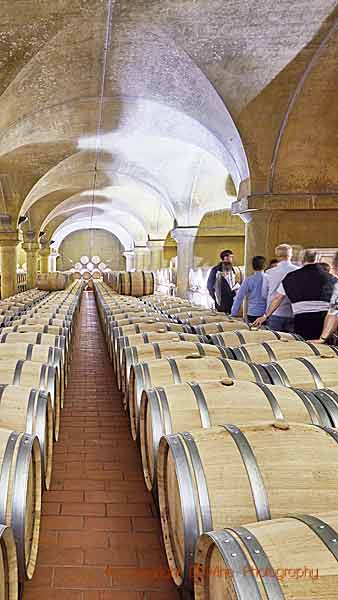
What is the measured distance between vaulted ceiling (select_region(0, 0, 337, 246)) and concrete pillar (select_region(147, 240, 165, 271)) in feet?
26.8

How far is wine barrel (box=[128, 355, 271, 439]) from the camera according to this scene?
343cm

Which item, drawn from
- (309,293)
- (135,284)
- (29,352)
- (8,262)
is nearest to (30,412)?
(29,352)

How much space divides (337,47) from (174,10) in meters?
2.05

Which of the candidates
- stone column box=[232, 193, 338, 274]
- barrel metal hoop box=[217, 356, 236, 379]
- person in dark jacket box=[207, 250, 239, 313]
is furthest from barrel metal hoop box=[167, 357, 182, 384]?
person in dark jacket box=[207, 250, 239, 313]

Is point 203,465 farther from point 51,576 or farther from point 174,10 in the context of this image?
point 174,10

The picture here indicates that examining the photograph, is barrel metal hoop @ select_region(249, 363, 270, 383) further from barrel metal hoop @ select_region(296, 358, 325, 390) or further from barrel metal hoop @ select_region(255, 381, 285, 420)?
barrel metal hoop @ select_region(255, 381, 285, 420)

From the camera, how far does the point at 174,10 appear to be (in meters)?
5.89

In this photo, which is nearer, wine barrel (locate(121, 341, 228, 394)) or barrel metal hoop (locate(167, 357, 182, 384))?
barrel metal hoop (locate(167, 357, 182, 384))

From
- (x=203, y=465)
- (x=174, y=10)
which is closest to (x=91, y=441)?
(x=203, y=465)

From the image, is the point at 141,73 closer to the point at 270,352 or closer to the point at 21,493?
the point at 270,352

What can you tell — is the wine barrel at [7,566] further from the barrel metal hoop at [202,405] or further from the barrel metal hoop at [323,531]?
the barrel metal hoop at [202,405]

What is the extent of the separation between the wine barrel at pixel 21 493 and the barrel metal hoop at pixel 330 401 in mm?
1572

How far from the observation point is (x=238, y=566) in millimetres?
1335

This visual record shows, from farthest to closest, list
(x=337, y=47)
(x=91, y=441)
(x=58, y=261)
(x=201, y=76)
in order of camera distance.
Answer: (x=58, y=261) < (x=201, y=76) < (x=337, y=47) < (x=91, y=441)
